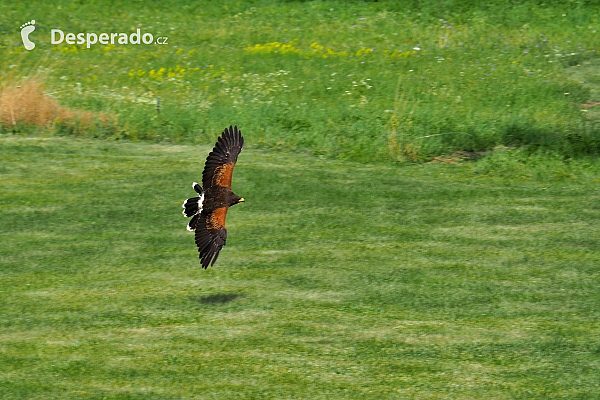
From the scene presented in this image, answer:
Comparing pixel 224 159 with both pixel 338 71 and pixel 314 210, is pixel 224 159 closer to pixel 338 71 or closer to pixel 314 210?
pixel 314 210

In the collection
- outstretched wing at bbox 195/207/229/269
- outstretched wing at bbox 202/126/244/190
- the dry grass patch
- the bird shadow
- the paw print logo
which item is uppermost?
the paw print logo

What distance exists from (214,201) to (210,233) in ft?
0.89

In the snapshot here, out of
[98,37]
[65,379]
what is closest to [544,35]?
[98,37]

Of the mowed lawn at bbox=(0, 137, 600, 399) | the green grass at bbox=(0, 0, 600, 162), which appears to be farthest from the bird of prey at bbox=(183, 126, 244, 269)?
the green grass at bbox=(0, 0, 600, 162)

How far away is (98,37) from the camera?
22703mm

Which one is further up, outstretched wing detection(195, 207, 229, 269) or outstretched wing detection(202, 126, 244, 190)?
outstretched wing detection(202, 126, 244, 190)

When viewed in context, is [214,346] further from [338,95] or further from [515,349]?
[338,95]

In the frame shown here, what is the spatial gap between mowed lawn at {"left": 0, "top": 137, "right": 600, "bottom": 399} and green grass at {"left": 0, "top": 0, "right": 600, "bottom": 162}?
1.01 m

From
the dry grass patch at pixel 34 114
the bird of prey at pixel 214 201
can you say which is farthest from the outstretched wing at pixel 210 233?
→ the dry grass patch at pixel 34 114

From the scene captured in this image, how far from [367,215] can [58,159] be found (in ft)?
16.1

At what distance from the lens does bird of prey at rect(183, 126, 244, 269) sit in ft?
27.6

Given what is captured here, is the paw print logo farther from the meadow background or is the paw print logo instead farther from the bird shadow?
the bird shadow

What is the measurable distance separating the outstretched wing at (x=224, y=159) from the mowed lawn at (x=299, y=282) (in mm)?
1211

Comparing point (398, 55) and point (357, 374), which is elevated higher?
point (398, 55)
